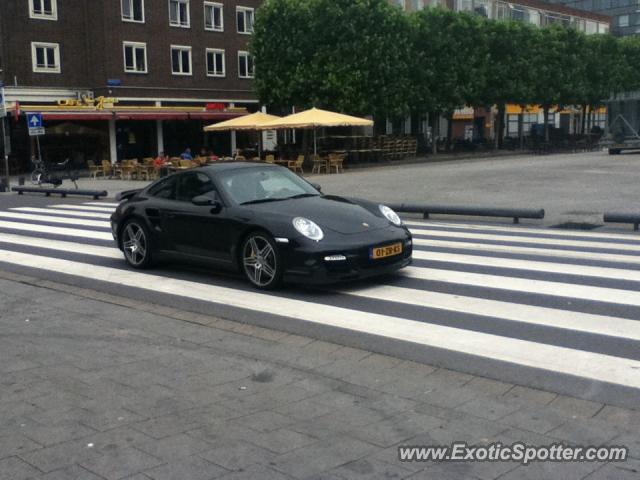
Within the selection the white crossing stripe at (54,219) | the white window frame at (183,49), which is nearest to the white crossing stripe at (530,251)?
the white crossing stripe at (54,219)

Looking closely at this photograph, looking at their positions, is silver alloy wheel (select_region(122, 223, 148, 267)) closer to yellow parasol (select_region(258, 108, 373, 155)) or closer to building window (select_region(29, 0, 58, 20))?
yellow parasol (select_region(258, 108, 373, 155))

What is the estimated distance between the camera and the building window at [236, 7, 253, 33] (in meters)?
51.9

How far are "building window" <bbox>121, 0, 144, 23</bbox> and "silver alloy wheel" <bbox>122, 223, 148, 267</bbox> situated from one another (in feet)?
125

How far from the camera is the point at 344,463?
416 centimetres

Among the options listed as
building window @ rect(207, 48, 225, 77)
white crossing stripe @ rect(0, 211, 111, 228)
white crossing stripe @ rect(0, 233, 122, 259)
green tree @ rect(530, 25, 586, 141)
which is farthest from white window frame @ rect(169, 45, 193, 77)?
white crossing stripe @ rect(0, 233, 122, 259)

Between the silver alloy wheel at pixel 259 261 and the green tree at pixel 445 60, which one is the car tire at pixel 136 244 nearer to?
the silver alloy wheel at pixel 259 261

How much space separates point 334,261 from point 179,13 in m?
43.6

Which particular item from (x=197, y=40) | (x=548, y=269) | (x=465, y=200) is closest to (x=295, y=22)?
(x=197, y=40)

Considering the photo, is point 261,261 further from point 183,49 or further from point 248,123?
point 183,49

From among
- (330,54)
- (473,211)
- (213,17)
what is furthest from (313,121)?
(213,17)

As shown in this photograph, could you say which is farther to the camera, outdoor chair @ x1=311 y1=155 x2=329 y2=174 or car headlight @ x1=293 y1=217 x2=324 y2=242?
outdoor chair @ x1=311 y1=155 x2=329 y2=174

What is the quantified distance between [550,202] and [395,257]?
10699mm

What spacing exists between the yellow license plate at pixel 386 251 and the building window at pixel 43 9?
39522 millimetres

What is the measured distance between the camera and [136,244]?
10.3 metres
